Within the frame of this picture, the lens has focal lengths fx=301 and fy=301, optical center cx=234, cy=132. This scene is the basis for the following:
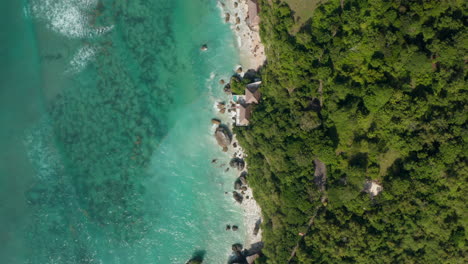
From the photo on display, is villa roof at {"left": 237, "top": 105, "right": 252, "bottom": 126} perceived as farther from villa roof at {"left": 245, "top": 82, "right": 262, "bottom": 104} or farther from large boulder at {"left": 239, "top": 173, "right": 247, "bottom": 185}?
large boulder at {"left": 239, "top": 173, "right": 247, "bottom": 185}

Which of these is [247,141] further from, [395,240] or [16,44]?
[16,44]

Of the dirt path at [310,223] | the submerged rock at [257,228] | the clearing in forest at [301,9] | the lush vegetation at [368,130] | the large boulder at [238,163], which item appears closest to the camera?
the lush vegetation at [368,130]

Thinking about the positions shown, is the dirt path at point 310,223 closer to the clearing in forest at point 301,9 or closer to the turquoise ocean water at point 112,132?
the turquoise ocean water at point 112,132

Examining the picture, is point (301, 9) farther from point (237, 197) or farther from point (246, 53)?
point (237, 197)

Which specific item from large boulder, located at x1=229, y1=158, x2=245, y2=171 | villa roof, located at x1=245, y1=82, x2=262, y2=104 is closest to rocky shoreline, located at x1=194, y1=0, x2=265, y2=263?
large boulder, located at x1=229, y1=158, x2=245, y2=171

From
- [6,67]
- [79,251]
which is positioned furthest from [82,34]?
[79,251]

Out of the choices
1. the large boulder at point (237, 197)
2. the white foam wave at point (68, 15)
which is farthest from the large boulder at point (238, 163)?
the white foam wave at point (68, 15)
